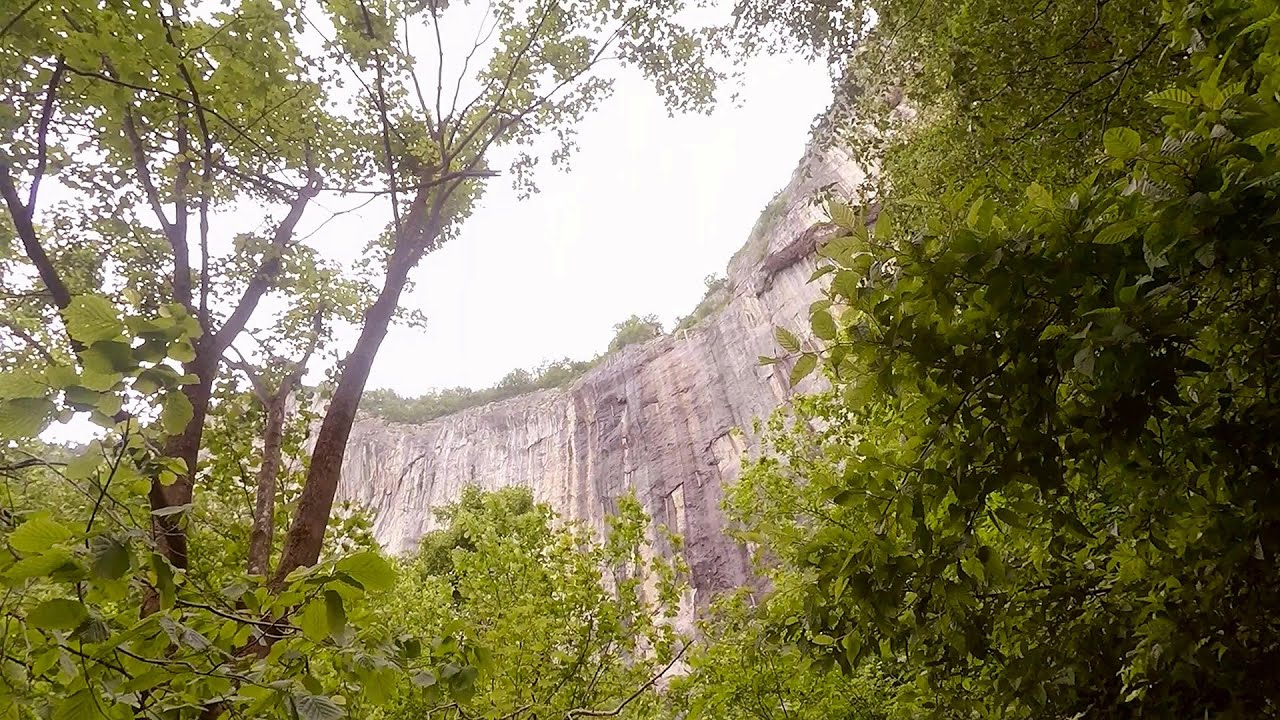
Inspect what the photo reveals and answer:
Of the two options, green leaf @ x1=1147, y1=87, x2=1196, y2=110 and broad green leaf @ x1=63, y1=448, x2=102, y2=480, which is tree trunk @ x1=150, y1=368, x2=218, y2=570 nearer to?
broad green leaf @ x1=63, y1=448, x2=102, y2=480

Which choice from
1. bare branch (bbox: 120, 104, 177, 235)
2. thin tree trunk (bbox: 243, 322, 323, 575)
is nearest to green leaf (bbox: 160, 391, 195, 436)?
thin tree trunk (bbox: 243, 322, 323, 575)

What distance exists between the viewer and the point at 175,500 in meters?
4.02

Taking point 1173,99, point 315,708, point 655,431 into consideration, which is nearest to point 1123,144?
point 1173,99

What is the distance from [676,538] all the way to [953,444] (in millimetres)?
5524

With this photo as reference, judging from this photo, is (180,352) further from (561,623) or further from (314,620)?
(561,623)

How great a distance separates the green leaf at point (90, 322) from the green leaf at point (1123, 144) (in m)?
2.19

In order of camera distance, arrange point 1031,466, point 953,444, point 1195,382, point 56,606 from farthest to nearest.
Result: point 1195,382 < point 953,444 < point 1031,466 < point 56,606

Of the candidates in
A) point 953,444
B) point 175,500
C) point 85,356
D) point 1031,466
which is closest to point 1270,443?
point 1031,466

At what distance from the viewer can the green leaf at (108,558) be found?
4.47ft

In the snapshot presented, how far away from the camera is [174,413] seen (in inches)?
62.5

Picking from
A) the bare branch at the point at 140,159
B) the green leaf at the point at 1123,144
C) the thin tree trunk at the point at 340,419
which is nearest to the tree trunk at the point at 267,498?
the thin tree trunk at the point at 340,419

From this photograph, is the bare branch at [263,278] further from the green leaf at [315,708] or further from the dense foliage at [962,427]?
the green leaf at [315,708]

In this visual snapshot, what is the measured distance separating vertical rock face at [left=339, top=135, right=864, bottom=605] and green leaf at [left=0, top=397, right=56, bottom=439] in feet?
70.7

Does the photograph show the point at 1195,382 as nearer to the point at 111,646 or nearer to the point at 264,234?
the point at 111,646
